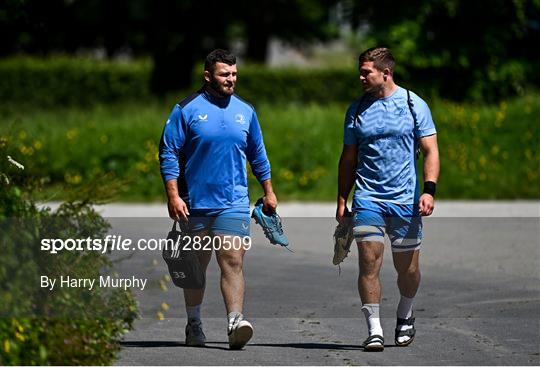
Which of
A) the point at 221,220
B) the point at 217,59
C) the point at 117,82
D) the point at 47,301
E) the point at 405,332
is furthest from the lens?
the point at 117,82

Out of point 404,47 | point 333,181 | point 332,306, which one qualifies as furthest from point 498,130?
point 332,306

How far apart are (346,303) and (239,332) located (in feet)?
8.70

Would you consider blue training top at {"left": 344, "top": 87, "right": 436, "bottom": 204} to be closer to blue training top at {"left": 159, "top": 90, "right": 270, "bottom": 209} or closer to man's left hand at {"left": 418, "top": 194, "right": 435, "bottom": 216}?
man's left hand at {"left": 418, "top": 194, "right": 435, "bottom": 216}

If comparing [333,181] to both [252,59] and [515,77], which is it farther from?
[252,59]

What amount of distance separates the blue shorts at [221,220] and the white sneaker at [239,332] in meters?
0.54

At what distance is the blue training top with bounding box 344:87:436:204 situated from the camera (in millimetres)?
9273

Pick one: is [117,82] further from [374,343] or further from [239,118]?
[374,343]

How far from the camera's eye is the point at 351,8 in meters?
29.6

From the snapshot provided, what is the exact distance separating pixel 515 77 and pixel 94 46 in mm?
24384

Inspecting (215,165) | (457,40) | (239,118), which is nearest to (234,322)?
(215,165)

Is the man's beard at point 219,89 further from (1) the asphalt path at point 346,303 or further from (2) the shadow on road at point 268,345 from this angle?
(2) the shadow on road at point 268,345

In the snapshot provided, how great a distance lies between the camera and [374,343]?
30.1 feet

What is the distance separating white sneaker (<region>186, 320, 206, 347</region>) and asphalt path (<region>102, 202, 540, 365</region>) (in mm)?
73

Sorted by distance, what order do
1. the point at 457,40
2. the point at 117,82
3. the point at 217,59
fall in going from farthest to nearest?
the point at 117,82 → the point at 457,40 → the point at 217,59
